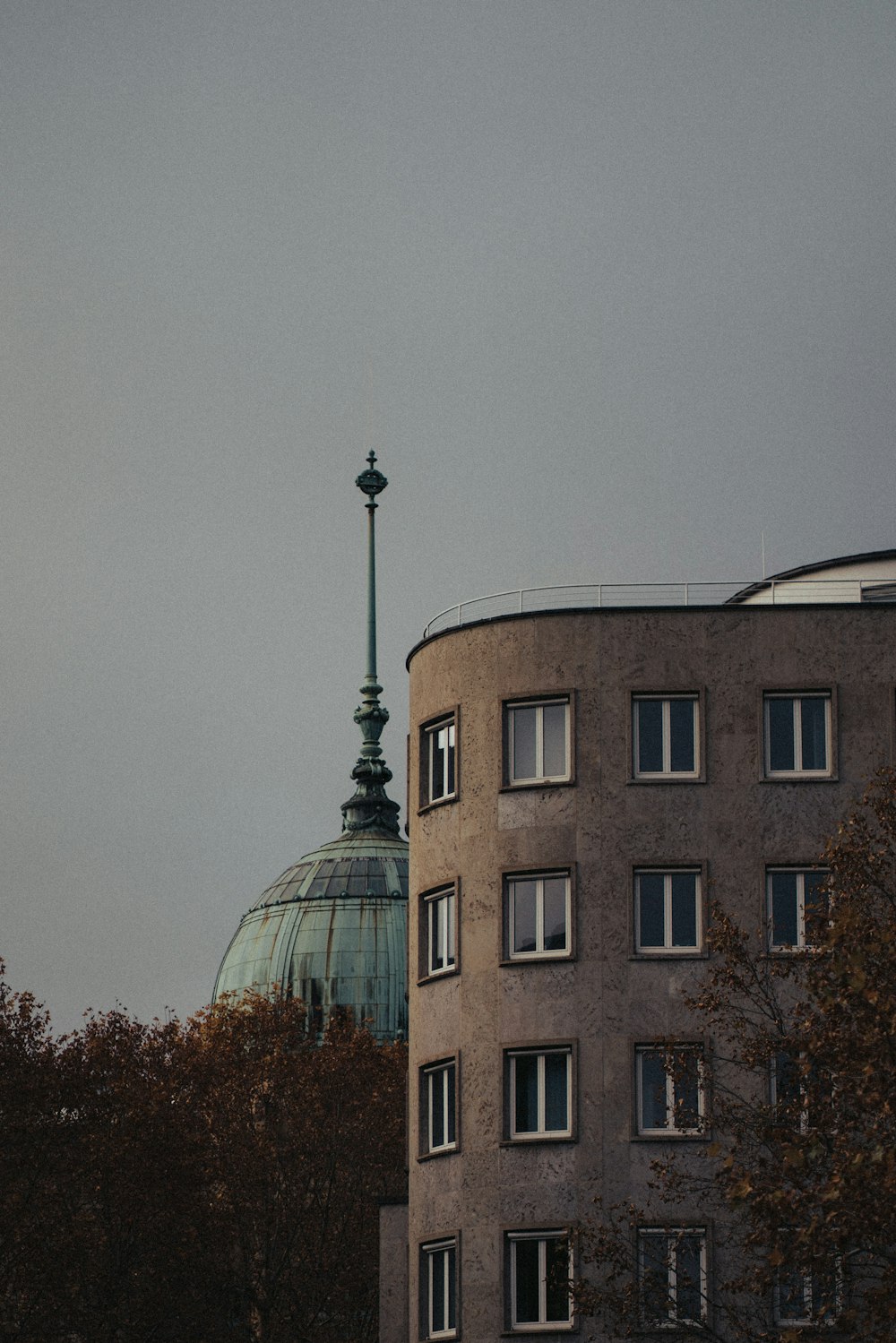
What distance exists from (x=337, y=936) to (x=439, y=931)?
84391 millimetres

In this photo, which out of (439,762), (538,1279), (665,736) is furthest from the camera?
(439,762)

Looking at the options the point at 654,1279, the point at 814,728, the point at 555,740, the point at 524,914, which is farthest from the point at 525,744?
the point at 654,1279

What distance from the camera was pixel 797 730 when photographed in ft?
200

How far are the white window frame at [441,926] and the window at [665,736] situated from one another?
17.6 ft

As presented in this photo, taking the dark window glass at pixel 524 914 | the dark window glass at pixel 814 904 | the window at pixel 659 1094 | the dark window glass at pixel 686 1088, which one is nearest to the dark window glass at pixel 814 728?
the dark window glass at pixel 814 904

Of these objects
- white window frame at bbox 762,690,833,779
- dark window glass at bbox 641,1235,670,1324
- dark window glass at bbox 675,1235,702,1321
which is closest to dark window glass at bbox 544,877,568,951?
white window frame at bbox 762,690,833,779

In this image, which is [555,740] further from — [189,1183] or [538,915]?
[189,1183]

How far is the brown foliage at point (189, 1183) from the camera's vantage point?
76.9 metres

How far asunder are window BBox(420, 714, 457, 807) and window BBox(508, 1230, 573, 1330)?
10521 millimetres

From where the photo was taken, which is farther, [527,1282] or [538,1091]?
[538,1091]

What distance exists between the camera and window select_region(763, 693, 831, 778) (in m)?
60.8

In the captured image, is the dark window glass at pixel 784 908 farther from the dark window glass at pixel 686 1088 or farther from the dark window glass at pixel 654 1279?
the dark window glass at pixel 654 1279

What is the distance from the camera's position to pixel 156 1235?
79312 millimetres

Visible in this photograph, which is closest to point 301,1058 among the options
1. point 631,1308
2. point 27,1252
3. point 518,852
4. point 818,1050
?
point 27,1252
